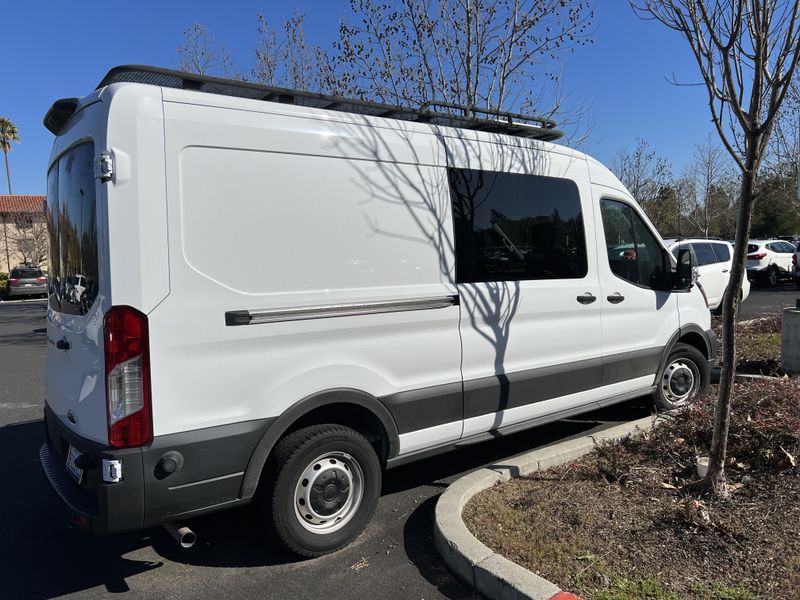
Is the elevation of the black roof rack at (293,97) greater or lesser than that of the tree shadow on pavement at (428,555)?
greater

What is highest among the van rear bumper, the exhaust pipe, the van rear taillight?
the van rear taillight

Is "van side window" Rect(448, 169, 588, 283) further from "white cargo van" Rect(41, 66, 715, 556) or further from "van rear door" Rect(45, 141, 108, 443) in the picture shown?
"van rear door" Rect(45, 141, 108, 443)

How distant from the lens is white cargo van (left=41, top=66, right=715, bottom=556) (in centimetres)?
291

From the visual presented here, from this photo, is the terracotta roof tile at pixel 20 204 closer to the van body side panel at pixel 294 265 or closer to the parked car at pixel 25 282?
the parked car at pixel 25 282

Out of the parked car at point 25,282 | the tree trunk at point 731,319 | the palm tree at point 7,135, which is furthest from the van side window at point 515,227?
the palm tree at point 7,135

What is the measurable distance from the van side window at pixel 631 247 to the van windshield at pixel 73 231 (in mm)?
3885

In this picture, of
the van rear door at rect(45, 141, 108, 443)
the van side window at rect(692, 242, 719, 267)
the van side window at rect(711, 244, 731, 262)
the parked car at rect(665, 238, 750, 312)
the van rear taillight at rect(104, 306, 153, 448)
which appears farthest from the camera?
the van side window at rect(711, 244, 731, 262)

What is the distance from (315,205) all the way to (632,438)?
10.2ft

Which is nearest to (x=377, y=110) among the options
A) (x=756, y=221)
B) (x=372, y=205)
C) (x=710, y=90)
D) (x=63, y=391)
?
(x=372, y=205)

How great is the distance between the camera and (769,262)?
21.0 metres

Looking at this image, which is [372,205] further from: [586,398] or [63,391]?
[586,398]

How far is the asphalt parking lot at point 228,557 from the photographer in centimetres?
325

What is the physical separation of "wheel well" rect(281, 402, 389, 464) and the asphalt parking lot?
0.58 m

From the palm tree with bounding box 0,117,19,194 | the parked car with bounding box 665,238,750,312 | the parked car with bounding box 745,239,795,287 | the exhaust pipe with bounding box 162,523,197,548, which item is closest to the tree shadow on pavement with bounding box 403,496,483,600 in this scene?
the exhaust pipe with bounding box 162,523,197,548
